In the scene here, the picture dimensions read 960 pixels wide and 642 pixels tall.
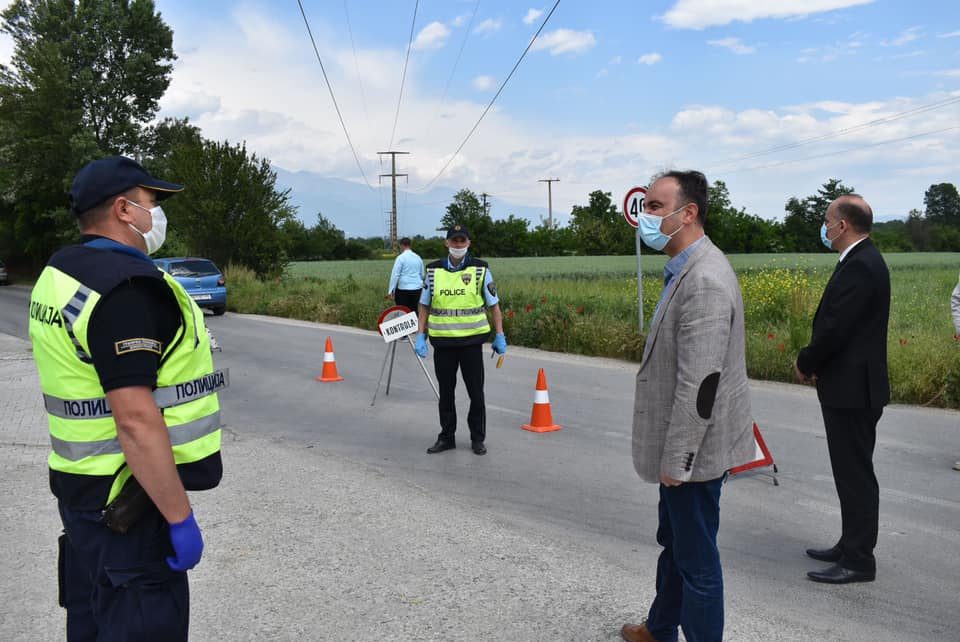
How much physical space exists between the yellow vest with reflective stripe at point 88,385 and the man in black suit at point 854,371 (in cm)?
329

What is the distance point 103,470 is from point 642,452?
193 cm

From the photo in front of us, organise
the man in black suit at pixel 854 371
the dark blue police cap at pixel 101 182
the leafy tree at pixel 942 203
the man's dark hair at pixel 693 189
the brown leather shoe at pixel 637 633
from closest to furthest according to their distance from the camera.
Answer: the dark blue police cap at pixel 101 182, the man's dark hair at pixel 693 189, the brown leather shoe at pixel 637 633, the man in black suit at pixel 854 371, the leafy tree at pixel 942 203

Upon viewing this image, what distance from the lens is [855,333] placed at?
14.0 feet

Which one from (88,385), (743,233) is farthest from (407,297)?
(743,233)

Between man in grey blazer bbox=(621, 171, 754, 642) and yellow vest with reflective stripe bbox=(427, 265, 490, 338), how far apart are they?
368 centimetres

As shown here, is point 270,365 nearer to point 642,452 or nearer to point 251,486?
point 251,486

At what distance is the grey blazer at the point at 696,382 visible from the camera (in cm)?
289

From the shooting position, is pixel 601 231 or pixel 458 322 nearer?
pixel 458 322

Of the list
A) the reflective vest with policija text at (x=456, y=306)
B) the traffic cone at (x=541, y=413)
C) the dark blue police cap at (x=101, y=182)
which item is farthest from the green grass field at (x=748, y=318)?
the dark blue police cap at (x=101, y=182)

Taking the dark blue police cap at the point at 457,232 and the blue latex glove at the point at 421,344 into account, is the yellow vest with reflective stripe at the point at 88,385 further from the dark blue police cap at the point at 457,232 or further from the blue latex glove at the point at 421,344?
the blue latex glove at the point at 421,344

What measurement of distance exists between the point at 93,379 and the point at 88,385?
25mm

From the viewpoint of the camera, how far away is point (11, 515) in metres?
5.26

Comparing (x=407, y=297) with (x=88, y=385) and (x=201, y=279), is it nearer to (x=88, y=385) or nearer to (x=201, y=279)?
(x=201, y=279)

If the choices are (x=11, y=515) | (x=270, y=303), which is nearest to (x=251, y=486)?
(x=11, y=515)
